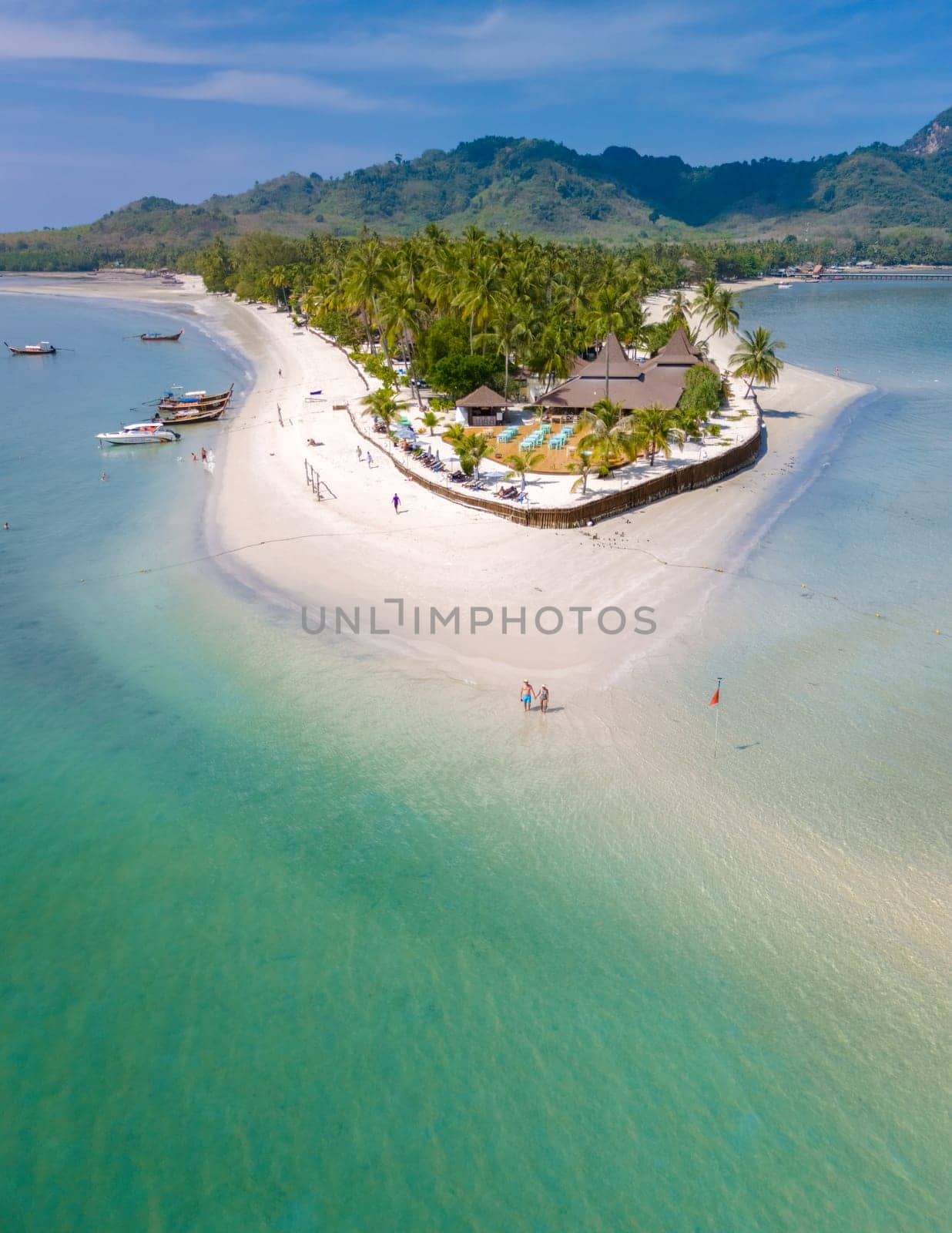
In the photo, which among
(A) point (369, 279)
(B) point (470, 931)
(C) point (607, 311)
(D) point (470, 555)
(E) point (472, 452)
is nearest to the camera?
(B) point (470, 931)

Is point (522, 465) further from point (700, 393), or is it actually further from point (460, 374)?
point (700, 393)

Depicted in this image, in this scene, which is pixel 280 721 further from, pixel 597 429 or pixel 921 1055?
pixel 597 429

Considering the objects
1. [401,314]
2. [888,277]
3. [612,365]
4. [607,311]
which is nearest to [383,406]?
[401,314]

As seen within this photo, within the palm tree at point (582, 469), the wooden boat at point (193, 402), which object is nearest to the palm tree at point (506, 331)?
the palm tree at point (582, 469)

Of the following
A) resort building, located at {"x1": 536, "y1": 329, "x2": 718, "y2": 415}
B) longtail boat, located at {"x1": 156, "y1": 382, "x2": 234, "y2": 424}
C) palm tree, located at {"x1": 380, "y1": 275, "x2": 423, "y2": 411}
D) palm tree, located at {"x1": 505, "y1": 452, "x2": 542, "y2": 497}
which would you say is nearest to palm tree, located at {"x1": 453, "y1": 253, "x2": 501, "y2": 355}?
palm tree, located at {"x1": 380, "y1": 275, "x2": 423, "y2": 411}

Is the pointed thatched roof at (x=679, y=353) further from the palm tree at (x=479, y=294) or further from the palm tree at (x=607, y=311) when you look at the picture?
the palm tree at (x=479, y=294)

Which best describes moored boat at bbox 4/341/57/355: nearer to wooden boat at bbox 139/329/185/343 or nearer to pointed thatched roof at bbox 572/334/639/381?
wooden boat at bbox 139/329/185/343
